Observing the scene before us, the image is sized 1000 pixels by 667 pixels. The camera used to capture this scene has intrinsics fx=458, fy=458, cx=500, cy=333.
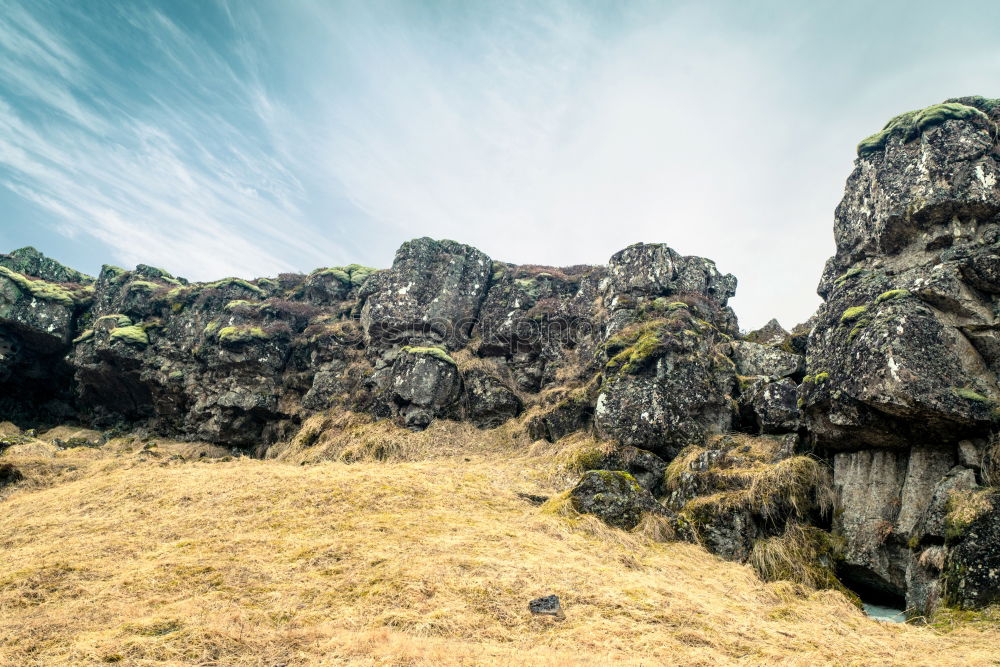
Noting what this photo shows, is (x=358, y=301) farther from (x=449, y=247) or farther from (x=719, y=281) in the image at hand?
(x=719, y=281)

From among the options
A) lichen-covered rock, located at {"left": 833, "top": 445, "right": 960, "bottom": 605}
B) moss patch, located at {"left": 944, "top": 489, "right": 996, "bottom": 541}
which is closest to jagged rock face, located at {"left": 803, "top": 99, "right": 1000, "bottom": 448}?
lichen-covered rock, located at {"left": 833, "top": 445, "right": 960, "bottom": 605}

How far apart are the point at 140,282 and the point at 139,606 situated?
3093 centimetres

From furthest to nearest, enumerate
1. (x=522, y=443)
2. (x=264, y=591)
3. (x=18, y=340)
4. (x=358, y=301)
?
1. (x=358, y=301)
2. (x=18, y=340)
3. (x=522, y=443)
4. (x=264, y=591)

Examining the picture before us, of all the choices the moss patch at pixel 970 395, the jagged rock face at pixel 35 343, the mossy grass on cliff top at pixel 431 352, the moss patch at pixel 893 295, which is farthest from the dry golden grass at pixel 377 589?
the jagged rock face at pixel 35 343

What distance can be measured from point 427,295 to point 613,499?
18033 millimetres

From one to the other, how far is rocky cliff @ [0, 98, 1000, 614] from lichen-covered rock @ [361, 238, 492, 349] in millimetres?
132

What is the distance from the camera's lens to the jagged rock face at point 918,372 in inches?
368

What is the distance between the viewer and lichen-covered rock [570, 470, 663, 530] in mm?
11289

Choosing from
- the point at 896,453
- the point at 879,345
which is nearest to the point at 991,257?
the point at 879,345

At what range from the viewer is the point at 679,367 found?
16.5 meters

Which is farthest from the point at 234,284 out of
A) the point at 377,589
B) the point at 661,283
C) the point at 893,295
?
the point at 893,295

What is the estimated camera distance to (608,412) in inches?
636

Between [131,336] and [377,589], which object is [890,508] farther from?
[131,336]

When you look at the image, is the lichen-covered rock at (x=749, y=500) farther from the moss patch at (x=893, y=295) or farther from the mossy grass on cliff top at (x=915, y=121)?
the mossy grass on cliff top at (x=915, y=121)
